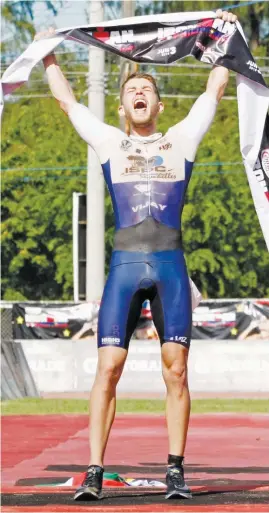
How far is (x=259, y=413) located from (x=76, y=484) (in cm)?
1156

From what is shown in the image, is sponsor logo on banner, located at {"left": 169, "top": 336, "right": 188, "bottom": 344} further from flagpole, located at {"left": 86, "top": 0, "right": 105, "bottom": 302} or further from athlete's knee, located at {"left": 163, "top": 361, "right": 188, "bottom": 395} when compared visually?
flagpole, located at {"left": 86, "top": 0, "right": 105, "bottom": 302}

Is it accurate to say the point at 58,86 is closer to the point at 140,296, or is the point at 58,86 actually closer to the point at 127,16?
the point at 140,296

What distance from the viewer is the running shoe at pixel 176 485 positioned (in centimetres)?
788

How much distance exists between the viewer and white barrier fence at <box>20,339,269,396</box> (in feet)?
82.7

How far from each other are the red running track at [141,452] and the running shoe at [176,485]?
414 mm

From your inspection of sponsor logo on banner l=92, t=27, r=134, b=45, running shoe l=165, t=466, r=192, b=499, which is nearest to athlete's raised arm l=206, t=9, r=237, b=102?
sponsor logo on banner l=92, t=27, r=134, b=45

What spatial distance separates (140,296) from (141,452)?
5.44 meters

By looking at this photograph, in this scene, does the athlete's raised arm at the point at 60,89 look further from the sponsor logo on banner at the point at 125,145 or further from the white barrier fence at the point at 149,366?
the white barrier fence at the point at 149,366

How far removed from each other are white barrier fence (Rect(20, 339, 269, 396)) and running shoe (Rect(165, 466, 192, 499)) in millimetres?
16920

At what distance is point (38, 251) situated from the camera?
144 ft

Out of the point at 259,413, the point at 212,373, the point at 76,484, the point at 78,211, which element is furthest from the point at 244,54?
the point at 78,211

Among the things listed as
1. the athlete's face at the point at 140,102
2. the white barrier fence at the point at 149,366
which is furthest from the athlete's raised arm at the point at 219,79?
the white barrier fence at the point at 149,366

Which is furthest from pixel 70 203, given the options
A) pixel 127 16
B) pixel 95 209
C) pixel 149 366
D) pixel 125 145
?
pixel 125 145

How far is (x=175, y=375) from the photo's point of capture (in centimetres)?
819
